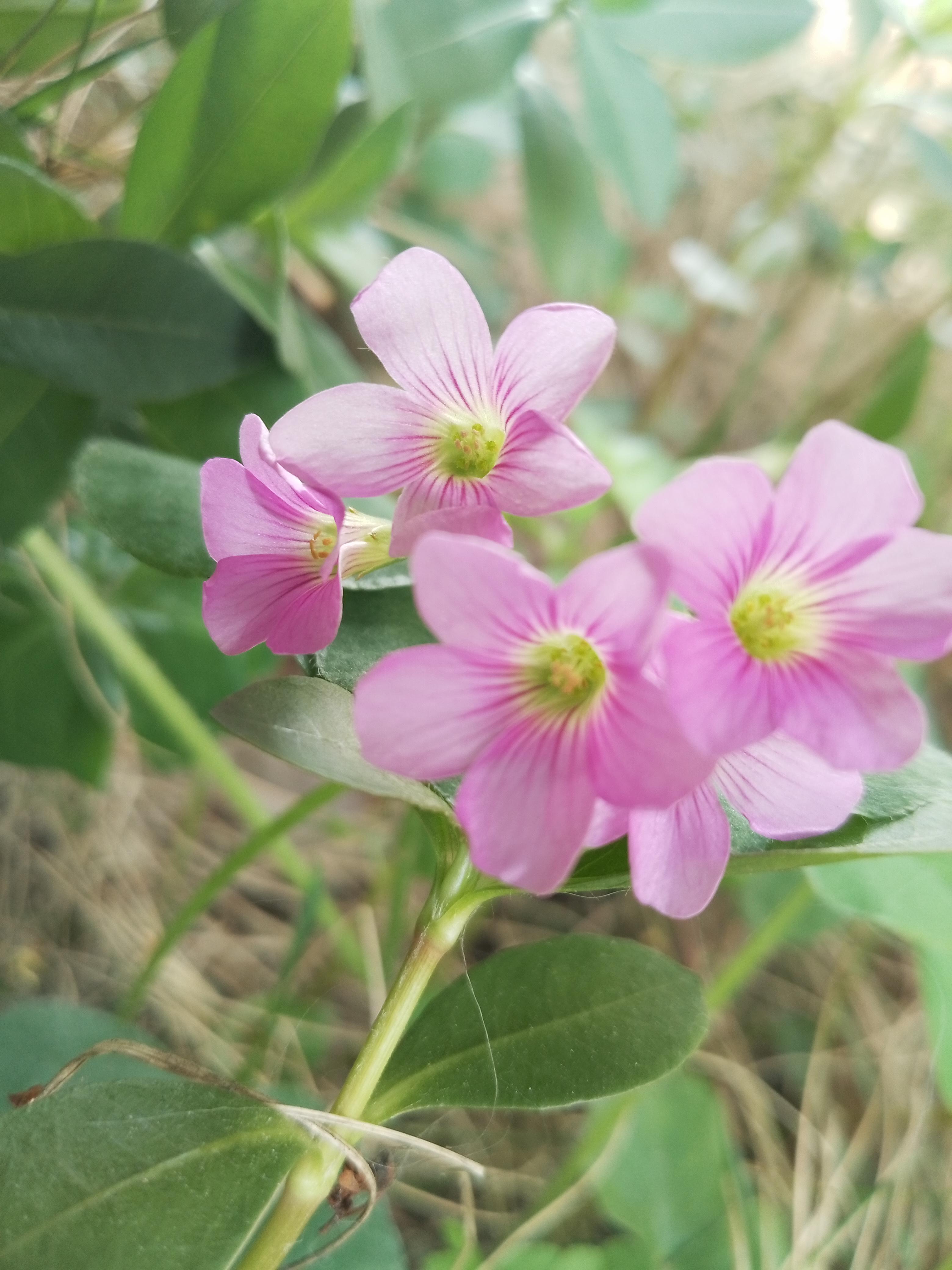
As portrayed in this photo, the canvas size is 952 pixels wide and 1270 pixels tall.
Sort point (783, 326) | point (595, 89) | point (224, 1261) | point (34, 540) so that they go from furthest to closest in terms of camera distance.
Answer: point (783, 326), point (595, 89), point (34, 540), point (224, 1261)

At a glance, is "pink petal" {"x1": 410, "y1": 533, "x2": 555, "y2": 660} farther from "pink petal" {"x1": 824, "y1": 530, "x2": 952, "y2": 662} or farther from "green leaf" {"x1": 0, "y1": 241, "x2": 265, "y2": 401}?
"green leaf" {"x1": 0, "y1": 241, "x2": 265, "y2": 401}

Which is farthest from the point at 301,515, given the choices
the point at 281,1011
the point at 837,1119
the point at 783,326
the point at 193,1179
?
the point at 783,326

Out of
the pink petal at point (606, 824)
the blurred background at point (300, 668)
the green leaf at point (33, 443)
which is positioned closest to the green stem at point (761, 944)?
the blurred background at point (300, 668)

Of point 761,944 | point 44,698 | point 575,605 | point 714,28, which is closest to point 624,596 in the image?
point 575,605

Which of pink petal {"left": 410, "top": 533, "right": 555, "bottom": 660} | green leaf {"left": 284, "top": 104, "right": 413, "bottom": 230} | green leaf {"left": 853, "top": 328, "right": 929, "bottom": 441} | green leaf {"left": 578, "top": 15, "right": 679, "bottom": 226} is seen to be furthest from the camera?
green leaf {"left": 853, "top": 328, "right": 929, "bottom": 441}

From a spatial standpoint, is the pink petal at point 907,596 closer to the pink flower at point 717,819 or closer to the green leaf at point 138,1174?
the pink flower at point 717,819

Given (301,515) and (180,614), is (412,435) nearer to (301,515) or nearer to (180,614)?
(301,515)

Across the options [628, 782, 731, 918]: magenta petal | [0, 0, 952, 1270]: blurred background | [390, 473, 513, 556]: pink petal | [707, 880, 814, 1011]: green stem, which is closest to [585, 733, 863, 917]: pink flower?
[628, 782, 731, 918]: magenta petal
